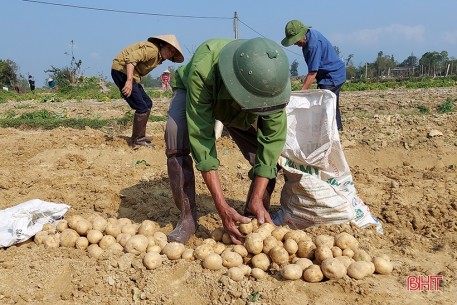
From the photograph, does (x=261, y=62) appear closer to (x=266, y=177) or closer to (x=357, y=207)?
(x=266, y=177)

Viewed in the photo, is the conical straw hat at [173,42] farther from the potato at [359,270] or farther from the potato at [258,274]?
the potato at [359,270]

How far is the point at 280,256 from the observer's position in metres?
2.75

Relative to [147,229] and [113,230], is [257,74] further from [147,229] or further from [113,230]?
[113,230]

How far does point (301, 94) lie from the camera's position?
3641 mm

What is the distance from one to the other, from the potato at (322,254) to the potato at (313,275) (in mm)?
107

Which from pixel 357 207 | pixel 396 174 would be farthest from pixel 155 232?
pixel 396 174

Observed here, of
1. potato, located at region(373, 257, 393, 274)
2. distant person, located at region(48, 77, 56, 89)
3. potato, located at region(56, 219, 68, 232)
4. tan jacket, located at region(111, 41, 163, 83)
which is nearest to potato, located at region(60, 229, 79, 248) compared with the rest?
potato, located at region(56, 219, 68, 232)

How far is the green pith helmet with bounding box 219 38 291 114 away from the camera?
2.44m

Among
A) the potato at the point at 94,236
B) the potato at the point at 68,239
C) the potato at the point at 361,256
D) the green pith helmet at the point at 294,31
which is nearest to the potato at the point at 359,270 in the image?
the potato at the point at 361,256

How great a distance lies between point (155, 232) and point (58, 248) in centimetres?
67

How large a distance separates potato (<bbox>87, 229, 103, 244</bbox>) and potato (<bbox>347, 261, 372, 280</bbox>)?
1.72m

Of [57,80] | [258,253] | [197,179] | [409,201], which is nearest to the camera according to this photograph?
[258,253]

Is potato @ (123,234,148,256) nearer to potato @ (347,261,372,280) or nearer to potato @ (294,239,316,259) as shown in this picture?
potato @ (294,239,316,259)

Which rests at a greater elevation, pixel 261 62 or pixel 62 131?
pixel 261 62
